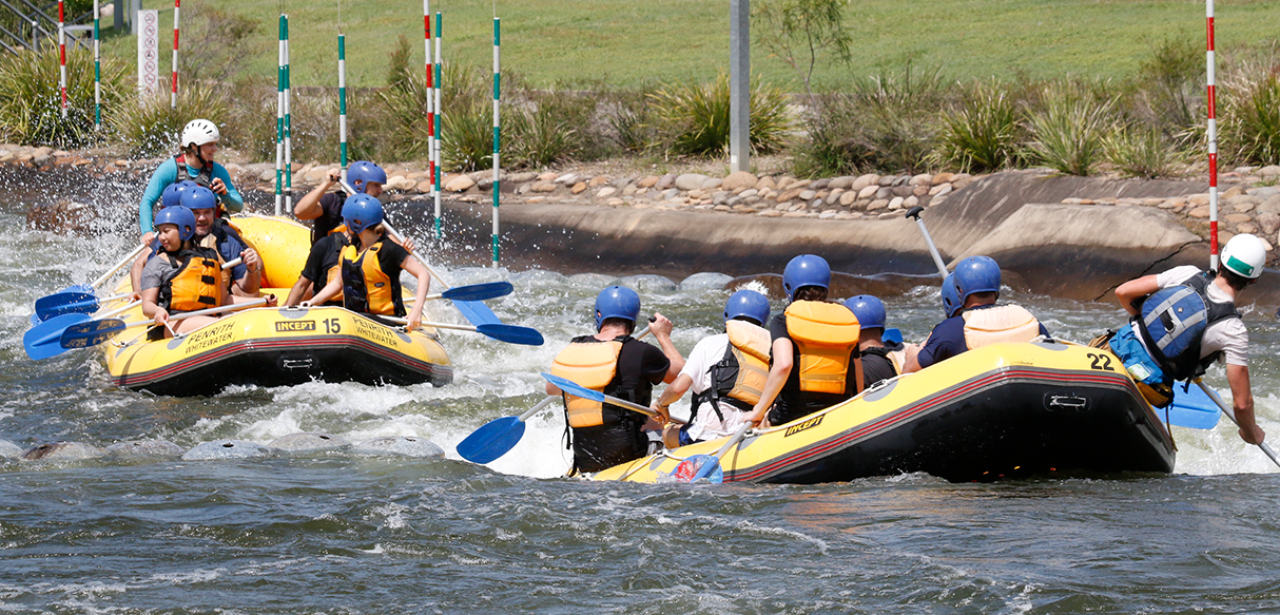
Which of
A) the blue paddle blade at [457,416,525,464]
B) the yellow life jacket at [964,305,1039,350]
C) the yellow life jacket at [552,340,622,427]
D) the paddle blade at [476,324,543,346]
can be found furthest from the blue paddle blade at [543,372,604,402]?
the paddle blade at [476,324,543,346]

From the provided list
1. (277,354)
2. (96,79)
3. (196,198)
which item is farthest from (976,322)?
(96,79)

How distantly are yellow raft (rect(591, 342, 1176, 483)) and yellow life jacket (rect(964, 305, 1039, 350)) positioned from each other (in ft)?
0.67

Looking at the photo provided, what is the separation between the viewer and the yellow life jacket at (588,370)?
573 centimetres

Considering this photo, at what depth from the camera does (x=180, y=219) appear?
7.96 meters

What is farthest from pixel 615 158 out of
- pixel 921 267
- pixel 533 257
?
pixel 921 267

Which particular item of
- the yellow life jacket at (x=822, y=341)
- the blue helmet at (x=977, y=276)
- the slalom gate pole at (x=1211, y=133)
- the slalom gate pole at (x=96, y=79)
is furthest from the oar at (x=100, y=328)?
the slalom gate pole at (x=96, y=79)

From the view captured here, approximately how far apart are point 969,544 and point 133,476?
3610 mm

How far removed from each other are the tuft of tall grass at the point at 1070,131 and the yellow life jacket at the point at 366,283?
737cm

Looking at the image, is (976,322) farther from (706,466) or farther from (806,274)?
(706,466)

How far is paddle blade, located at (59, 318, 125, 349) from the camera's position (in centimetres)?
789

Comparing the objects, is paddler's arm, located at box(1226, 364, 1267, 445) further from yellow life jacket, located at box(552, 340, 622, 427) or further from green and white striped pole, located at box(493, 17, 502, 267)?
green and white striped pole, located at box(493, 17, 502, 267)

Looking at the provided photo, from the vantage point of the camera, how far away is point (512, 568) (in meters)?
4.50

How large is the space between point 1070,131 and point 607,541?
952 centimetres

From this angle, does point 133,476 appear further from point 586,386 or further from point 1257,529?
point 1257,529
